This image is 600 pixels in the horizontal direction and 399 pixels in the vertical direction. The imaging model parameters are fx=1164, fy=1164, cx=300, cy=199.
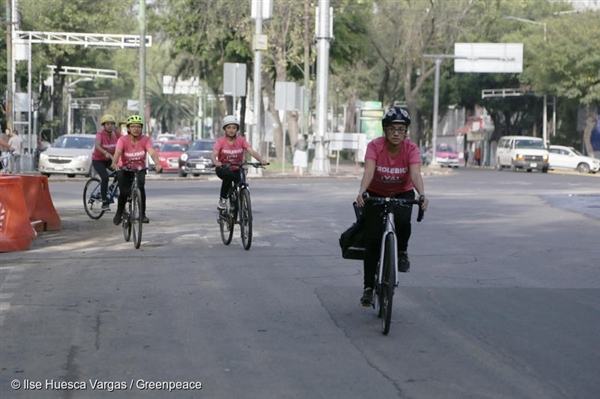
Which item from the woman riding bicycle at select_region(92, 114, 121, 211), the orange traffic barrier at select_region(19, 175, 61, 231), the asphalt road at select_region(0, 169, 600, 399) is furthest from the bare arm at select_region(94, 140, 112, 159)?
the asphalt road at select_region(0, 169, 600, 399)

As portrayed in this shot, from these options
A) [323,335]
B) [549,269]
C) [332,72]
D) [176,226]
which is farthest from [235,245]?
[332,72]

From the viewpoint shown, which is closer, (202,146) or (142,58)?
(142,58)

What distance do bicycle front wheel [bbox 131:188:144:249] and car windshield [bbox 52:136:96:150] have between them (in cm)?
2362

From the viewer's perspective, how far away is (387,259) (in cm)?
898

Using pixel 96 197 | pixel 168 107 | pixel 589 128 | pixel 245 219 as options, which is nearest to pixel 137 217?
pixel 245 219

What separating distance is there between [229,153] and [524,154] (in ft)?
158

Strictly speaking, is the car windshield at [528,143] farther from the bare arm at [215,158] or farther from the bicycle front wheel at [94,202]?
the bare arm at [215,158]

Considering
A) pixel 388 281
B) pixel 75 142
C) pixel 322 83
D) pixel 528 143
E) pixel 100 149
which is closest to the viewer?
pixel 388 281

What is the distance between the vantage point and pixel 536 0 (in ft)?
291

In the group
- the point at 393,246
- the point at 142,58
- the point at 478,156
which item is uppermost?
the point at 142,58

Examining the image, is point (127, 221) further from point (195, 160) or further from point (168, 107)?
point (168, 107)

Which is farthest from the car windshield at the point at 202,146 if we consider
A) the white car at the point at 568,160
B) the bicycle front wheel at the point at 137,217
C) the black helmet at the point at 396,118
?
the black helmet at the point at 396,118

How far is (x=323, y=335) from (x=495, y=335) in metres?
1.30

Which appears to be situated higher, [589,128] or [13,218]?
[589,128]
